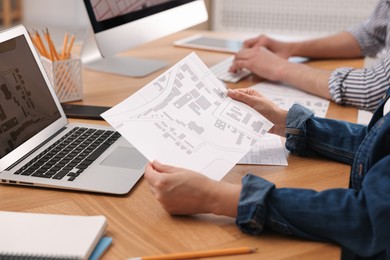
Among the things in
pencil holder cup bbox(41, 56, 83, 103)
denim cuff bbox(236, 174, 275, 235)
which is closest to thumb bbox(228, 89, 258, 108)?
denim cuff bbox(236, 174, 275, 235)

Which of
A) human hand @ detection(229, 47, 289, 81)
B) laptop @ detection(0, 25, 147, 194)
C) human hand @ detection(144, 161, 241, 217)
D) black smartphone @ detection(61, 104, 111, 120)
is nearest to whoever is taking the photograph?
human hand @ detection(144, 161, 241, 217)

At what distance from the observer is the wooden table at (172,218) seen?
0.69 meters

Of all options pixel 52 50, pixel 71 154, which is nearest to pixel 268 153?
pixel 71 154

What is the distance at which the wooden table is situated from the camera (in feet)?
2.28

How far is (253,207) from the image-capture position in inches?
29.0

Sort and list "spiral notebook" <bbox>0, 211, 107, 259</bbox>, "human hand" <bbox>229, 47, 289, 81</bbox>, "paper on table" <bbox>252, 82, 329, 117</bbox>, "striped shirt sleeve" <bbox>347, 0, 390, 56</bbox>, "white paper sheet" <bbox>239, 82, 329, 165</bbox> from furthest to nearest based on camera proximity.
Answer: "striped shirt sleeve" <bbox>347, 0, 390, 56</bbox>, "human hand" <bbox>229, 47, 289, 81</bbox>, "paper on table" <bbox>252, 82, 329, 117</bbox>, "white paper sheet" <bbox>239, 82, 329, 165</bbox>, "spiral notebook" <bbox>0, 211, 107, 259</bbox>

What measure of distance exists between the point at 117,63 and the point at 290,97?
0.55 metres

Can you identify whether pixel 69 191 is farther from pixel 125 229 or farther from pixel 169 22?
pixel 169 22

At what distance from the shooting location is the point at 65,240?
0.67 metres

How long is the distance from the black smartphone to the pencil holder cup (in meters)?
0.05

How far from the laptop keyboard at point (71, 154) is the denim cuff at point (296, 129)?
0.32 meters

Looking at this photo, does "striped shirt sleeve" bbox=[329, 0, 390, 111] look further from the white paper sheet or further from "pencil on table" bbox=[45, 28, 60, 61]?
"pencil on table" bbox=[45, 28, 60, 61]

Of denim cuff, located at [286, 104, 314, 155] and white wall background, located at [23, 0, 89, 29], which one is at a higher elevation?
white wall background, located at [23, 0, 89, 29]

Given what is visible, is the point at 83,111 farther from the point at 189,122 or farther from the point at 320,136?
the point at 320,136
